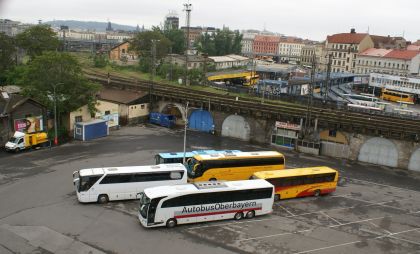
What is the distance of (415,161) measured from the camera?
30.5 meters

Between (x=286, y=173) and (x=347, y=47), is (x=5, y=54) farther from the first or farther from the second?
(x=347, y=47)

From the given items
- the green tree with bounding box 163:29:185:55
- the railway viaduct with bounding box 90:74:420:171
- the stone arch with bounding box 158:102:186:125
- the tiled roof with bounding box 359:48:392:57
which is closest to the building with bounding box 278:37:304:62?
the green tree with bounding box 163:29:185:55

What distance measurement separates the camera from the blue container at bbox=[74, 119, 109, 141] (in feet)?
110

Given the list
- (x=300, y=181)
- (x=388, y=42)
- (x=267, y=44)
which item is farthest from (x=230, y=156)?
(x=267, y=44)

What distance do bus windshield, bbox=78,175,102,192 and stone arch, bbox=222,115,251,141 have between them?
19.2 meters

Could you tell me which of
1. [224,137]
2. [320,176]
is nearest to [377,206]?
[320,176]

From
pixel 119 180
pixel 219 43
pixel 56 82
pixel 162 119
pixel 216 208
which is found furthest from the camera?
pixel 219 43

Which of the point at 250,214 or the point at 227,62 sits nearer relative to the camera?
the point at 250,214

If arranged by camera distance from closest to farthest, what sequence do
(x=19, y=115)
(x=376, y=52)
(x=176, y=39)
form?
(x=19, y=115) → (x=376, y=52) → (x=176, y=39)

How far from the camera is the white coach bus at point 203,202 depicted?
18047 millimetres

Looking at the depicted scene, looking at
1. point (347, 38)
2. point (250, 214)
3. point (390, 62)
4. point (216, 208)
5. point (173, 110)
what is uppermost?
point (347, 38)

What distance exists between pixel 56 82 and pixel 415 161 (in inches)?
1151

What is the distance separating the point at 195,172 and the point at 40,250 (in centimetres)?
1011

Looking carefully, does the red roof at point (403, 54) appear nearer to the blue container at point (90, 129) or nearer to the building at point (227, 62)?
the building at point (227, 62)
